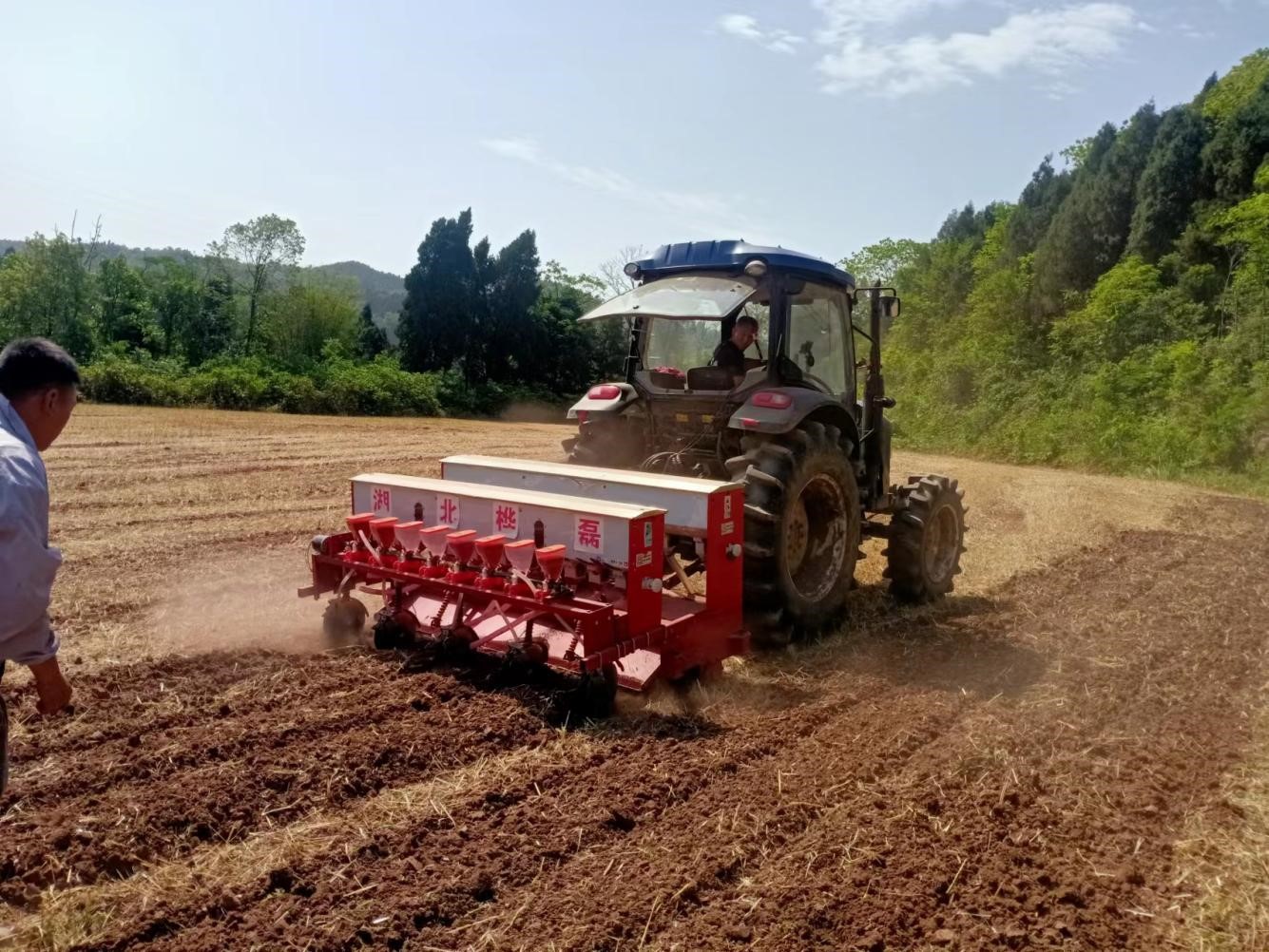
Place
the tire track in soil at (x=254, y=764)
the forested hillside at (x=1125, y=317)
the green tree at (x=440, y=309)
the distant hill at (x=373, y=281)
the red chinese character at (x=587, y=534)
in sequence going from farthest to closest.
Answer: the distant hill at (x=373, y=281) < the green tree at (x=440, y=309) < the forested hillside at (x=1125, y=317) < the red chinese character at (x=587, y=534) < the tire track in soil at (x=254, y=764)

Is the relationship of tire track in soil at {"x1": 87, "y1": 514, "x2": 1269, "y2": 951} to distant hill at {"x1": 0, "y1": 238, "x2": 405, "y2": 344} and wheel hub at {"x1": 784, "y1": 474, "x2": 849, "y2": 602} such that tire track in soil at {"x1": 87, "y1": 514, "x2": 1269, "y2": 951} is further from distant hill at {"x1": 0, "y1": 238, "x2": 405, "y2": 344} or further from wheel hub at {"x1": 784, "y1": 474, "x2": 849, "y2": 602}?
distant hill at {"x1": 0, "y1": 238, "x2": 405, "y2": 344}

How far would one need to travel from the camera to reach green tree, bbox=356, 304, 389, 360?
1540 inches

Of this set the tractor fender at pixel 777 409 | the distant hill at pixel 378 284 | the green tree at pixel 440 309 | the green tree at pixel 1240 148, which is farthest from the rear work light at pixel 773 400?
the distant hill at pixel 378 284

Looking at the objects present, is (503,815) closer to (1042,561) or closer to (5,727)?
(5,727)

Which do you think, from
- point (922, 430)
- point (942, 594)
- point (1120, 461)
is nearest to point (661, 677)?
point (942, 594)

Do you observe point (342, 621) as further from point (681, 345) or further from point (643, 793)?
point (681, 345)

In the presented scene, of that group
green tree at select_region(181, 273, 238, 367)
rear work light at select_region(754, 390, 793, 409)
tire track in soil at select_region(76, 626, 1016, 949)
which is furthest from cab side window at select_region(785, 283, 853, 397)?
green tree at select_region(181, 273, 238, 367)

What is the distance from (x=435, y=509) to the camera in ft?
17.0

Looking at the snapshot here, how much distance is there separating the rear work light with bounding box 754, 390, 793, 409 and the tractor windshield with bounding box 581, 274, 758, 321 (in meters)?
0.54

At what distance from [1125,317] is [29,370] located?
27583mm

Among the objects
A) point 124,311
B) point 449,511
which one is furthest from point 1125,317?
point 124,311

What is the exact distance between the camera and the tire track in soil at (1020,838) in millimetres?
2771

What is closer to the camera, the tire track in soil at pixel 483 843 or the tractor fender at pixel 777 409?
the tire track in soil at pixel 483 843

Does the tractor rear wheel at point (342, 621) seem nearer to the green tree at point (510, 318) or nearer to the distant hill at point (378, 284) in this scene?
the green tree at point (510, 318)
